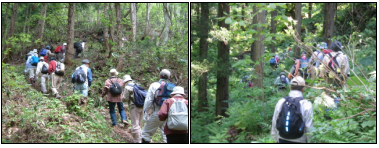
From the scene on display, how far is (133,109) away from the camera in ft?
18.8

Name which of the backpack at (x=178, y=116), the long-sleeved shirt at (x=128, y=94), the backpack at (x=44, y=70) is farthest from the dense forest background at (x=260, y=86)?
the backpack at (x=44, y=70)

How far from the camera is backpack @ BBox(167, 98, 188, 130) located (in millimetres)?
3920

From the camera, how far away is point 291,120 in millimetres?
3215

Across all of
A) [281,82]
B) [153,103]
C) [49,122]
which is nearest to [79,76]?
[49,122]

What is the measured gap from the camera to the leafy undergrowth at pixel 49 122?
13.2ft

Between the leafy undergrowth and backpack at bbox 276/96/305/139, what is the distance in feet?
9.09

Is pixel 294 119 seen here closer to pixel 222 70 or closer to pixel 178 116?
pixel 178 116

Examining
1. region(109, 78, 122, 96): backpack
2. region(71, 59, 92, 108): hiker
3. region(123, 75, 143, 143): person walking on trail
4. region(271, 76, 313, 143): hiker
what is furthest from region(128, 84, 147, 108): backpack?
region(271, 76, 313, 143): hiker

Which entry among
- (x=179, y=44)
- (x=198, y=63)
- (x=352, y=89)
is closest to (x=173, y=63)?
(x=179, y=44)

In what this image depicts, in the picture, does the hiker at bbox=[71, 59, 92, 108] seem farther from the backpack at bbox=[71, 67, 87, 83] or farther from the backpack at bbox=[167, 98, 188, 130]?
the backpack at bbox=[167, 98, 188, 130]

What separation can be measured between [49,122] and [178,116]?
2470 mm

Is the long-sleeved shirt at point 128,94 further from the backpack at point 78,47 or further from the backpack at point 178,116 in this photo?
the backpack at point 78,47

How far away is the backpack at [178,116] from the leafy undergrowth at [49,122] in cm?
133
